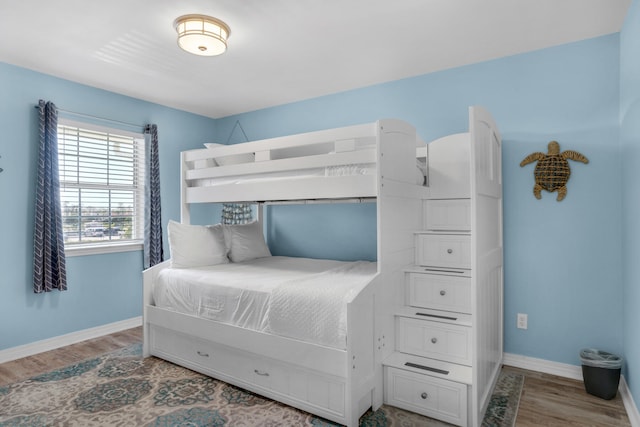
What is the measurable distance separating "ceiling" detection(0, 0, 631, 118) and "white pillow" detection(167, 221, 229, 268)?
1.35m

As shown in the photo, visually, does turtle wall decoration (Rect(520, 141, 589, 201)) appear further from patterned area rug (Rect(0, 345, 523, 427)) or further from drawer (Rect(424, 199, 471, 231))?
patterned area rug (Rect(0, 345, 523, 427))

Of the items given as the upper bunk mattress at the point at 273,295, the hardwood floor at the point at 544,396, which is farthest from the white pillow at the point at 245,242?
the hardwood floor at the point at 544,396

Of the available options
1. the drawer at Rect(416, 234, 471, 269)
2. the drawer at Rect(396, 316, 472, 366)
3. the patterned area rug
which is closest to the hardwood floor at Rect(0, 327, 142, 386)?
the patterned area rug

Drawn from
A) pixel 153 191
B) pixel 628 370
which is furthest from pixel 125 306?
pixel 628 370

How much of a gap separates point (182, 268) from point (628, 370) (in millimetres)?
3152

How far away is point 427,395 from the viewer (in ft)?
6.92

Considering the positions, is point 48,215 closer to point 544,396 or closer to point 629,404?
point 544,396

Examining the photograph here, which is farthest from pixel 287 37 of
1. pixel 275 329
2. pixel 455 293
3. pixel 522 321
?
pixel 522 321

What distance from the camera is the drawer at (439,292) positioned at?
2379 mm

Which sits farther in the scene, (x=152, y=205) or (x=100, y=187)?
(x=152, y=205)

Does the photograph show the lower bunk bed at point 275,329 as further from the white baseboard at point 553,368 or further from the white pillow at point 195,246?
the white baseboard at point 553,368

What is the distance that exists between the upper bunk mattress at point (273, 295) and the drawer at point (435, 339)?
1.36ft

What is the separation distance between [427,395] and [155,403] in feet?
5.35

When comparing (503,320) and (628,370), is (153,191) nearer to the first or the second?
(503,320)
